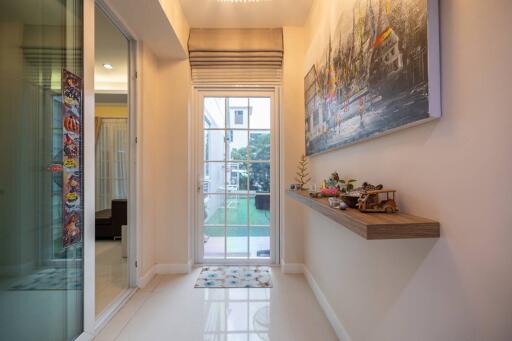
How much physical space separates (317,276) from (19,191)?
219 centimetres

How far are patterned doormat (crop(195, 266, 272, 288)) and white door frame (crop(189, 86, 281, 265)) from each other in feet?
0.50

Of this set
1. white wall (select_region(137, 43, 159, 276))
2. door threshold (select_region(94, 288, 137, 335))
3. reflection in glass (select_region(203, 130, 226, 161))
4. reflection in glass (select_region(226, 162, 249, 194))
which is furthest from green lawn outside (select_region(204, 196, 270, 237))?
door threshold (select_region(94, 288, 137, 335))

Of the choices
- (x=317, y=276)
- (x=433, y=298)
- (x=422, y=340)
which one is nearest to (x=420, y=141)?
(x=433, y=298)

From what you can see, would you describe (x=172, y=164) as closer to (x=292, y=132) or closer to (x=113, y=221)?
(x=292, y=132)

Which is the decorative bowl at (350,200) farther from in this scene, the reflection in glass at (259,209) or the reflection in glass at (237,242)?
the reflection in glass at (237,242)

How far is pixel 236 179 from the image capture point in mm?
3119

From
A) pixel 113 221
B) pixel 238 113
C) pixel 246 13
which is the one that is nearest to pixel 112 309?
pixel 113 221

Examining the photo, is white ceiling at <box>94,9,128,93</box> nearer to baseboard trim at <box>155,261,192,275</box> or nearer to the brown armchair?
the brown armchair

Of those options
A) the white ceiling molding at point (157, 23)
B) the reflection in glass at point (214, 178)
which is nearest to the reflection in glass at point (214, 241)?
the reflection in glass at point (214, 178)

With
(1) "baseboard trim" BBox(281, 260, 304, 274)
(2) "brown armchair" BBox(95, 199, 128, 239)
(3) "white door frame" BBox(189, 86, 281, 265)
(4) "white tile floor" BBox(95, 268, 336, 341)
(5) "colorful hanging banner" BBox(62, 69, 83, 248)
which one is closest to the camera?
(5) "colorful hanging banner" BBox(62, 69, 83, 248)

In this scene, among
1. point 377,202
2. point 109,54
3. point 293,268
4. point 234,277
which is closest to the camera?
point 377,202

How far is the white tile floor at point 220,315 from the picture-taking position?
1786 mm

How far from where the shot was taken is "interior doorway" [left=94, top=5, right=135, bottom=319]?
2320 millimetres

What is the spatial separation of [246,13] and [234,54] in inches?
16.6
